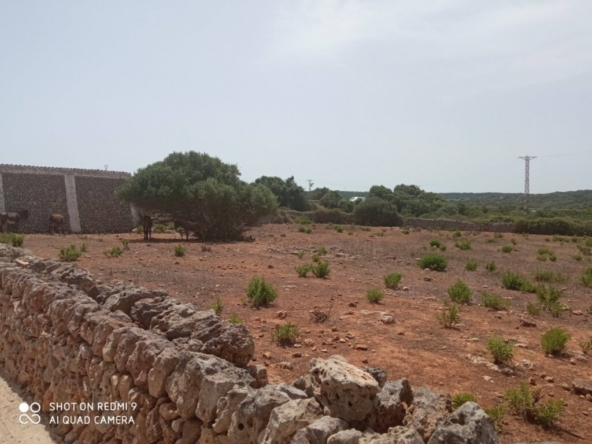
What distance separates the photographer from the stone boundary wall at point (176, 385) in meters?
2.97

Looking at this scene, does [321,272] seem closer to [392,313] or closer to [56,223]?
[392,313]

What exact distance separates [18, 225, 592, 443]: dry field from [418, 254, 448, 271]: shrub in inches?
19.9

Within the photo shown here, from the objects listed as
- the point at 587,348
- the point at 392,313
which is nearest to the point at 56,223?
the point at 392,313

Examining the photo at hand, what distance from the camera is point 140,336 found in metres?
4.56

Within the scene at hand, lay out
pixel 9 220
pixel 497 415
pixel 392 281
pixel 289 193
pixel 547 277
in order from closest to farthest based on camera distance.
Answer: pixel 497 415 < pixel 392 281 < pixel 547 277 < pixel 9 220 < pixel 289 193

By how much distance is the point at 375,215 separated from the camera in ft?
153

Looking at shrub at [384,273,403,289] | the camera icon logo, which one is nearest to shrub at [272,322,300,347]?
the camera icon logo

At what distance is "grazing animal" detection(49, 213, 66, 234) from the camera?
28.0m

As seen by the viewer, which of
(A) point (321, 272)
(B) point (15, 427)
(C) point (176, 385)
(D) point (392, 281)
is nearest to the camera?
(C) point (176, 385)

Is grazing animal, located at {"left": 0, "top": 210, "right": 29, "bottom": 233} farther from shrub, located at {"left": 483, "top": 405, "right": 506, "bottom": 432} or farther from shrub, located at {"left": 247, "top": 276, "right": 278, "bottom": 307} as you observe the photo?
shrub, located at {"left": 483, "top": 405, "right": 506, "bottom": 432}

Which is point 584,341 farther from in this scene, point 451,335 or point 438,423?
Result: point 438,423

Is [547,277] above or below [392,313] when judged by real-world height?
below

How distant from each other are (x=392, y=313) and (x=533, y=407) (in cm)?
456

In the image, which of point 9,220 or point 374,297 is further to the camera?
point 9,220
